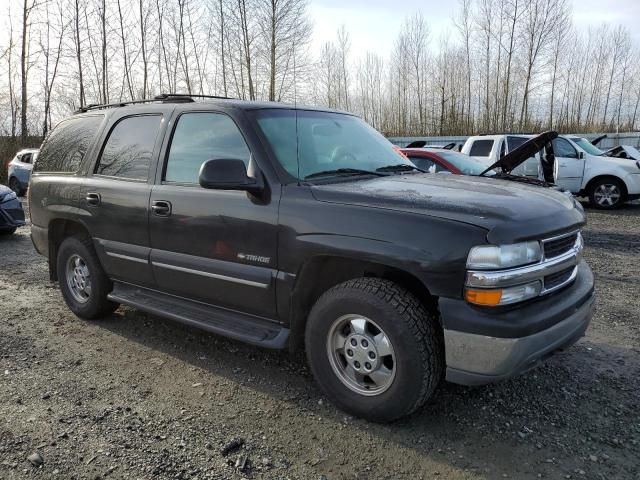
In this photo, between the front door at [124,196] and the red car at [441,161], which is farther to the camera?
the red car at [441,161]

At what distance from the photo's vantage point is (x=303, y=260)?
10.00 feet

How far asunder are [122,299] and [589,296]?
11.3 feet

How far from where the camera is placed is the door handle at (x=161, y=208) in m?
3.71

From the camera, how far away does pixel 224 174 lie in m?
3.04

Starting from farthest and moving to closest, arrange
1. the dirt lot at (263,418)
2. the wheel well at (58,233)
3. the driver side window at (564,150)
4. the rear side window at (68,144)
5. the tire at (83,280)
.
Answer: the driver side window at (564,150) < the wheel well at (58,233) < the rear side window at (68,144) < the tire at (83,280) < the dirt lot at (263,418)

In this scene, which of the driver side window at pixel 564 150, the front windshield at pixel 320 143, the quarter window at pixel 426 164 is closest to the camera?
the front windshield at pixel 320 143

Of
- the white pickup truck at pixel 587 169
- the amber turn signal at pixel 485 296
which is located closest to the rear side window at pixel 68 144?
the amber turn signal at pixel 485 296

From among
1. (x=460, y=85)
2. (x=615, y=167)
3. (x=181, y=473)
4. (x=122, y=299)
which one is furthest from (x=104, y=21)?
(x=181, y=473)

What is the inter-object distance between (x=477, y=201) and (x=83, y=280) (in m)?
3.68

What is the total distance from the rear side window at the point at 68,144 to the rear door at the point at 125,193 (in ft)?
0.97

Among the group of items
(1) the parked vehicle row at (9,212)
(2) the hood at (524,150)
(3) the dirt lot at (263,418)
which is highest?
(2) the hood at (524,150)

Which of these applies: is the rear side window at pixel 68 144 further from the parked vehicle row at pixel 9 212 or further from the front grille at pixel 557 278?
the parked vehicle row at pixel 9 212

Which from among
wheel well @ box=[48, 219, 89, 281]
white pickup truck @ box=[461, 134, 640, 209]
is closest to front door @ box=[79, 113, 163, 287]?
wheel well @ box=[48, 219, 89, 281]

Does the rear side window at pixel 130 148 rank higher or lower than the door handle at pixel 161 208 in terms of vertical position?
higher
